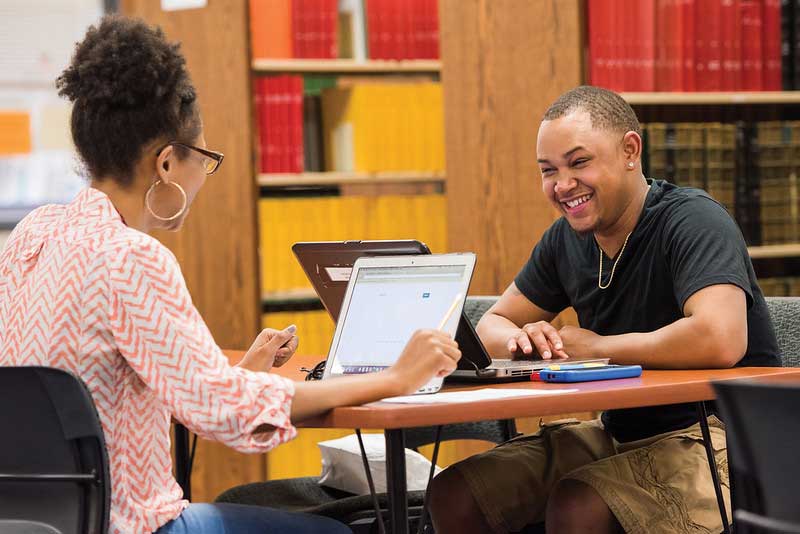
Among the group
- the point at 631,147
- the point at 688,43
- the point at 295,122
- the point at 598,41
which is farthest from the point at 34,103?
the point at 631,147

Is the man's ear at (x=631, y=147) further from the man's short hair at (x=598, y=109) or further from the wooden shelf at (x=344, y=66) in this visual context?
the wooden shelf at (x=344, y=66)

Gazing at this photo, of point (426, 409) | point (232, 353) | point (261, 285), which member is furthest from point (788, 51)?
point (426, 409)

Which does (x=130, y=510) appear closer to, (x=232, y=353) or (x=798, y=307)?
(x=232, y=353)

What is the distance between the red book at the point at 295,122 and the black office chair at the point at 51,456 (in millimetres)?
2663

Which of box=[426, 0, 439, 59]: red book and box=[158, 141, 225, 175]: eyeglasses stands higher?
box=[426, 0, 439, 59]: red book

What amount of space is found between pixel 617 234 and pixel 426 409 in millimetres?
920

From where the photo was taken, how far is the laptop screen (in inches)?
72.2

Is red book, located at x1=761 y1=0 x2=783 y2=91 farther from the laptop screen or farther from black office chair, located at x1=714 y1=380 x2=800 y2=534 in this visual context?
black office chair, located at x1=714 y1=380 x2=800 y2=534

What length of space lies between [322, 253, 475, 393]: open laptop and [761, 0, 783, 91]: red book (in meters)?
2.34

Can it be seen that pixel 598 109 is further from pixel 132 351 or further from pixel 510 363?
pixel 132 351

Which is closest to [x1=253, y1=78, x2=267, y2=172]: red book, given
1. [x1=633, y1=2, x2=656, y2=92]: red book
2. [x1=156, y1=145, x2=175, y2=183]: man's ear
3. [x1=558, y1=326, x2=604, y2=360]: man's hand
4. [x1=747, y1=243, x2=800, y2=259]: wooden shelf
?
[x1=633, y1=2, x2=656, y2=92]: red book

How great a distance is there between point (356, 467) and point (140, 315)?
1146 millimetres

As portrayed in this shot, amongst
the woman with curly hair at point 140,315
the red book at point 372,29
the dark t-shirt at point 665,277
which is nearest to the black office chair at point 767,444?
the woman with curly hair at point 140,315

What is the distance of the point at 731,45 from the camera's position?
12.3ft
